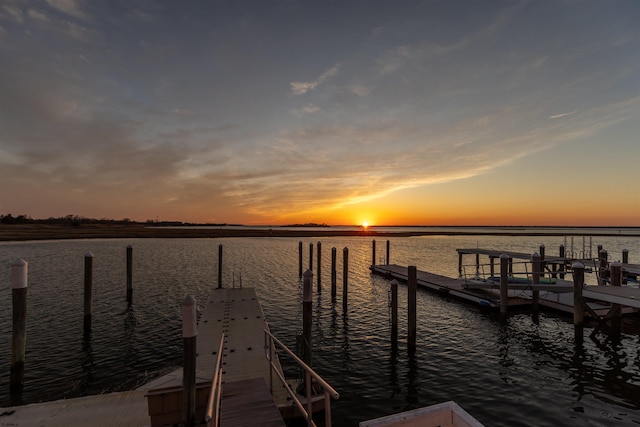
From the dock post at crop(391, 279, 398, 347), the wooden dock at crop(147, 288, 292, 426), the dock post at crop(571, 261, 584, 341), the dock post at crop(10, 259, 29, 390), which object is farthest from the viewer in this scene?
the dock post at crop(571, 261, 584, 341)

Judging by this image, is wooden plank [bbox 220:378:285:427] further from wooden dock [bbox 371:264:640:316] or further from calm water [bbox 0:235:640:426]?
wooden dock [bbox 371:264:640:316]

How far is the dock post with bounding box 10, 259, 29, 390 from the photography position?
10.5 metres

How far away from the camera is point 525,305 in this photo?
2048 cm

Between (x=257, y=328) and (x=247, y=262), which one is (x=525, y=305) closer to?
(x=257, y=328)

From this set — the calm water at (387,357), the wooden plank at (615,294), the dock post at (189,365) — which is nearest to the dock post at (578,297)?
the wooden plank at (615,294)

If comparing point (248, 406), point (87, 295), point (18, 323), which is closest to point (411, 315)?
point (248, 406)

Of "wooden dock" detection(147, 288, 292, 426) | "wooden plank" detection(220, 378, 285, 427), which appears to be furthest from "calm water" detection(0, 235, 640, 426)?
"wooden plank" detection(220, 378, 285, 427)

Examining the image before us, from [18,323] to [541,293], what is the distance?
1053 inches

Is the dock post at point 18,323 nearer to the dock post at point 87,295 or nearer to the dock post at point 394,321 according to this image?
the dock post at point 87,295

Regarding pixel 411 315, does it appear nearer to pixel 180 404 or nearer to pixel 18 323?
pixel 180 404

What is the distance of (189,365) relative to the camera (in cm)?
745

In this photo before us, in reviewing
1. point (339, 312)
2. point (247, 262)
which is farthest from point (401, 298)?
point (247, 262)

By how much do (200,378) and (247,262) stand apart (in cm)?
3659

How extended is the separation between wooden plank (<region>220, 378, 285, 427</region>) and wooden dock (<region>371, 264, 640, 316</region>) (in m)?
15.9
